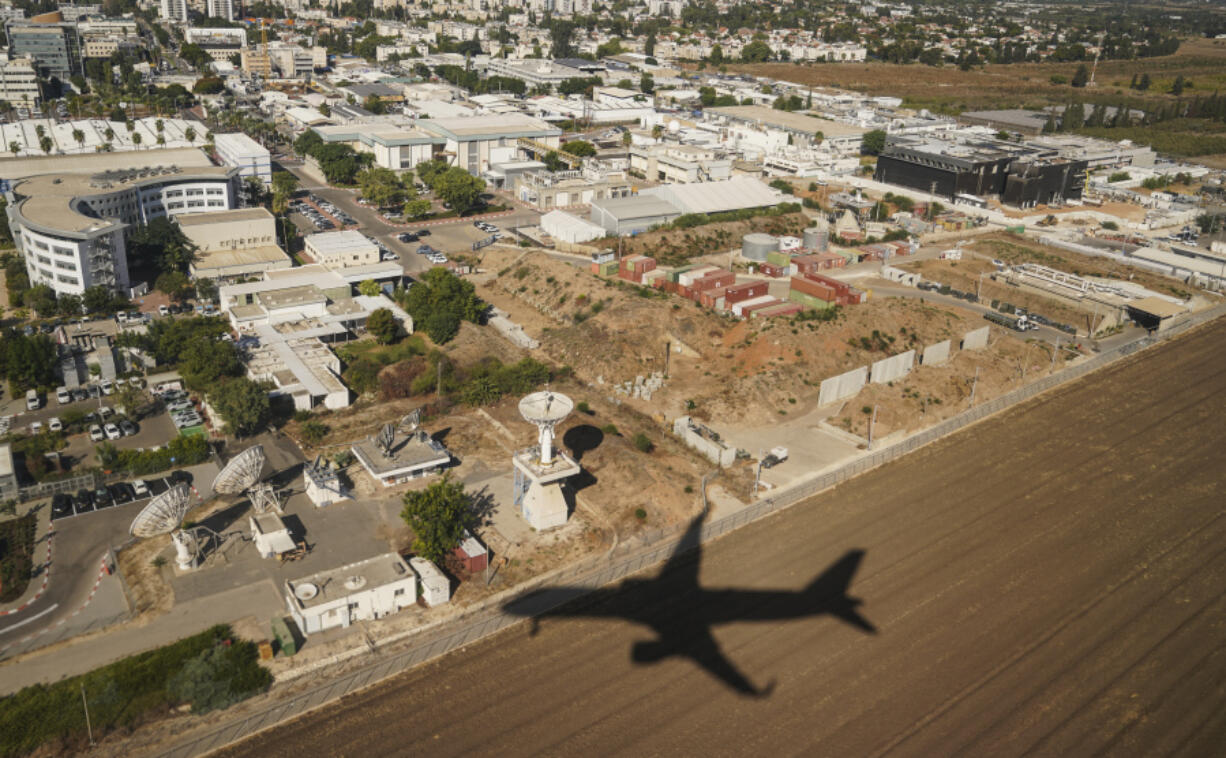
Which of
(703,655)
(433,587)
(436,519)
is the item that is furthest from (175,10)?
(703,655)

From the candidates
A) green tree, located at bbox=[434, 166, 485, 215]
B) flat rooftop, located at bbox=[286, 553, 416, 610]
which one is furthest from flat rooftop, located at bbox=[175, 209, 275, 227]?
flat rooftop, located at bbox=[286, 553, 416, 610]

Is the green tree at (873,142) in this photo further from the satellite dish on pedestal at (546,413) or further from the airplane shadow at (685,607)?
the airplane shadow at (685,607)

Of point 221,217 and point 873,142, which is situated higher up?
point 873,142

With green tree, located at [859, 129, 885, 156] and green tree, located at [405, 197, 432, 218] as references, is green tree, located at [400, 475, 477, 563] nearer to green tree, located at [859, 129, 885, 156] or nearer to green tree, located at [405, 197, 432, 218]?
green tree, located at [405, 197, 432, 218]

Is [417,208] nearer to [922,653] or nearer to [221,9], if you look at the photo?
[922,653]

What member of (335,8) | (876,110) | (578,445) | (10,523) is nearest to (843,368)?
(578,445)
